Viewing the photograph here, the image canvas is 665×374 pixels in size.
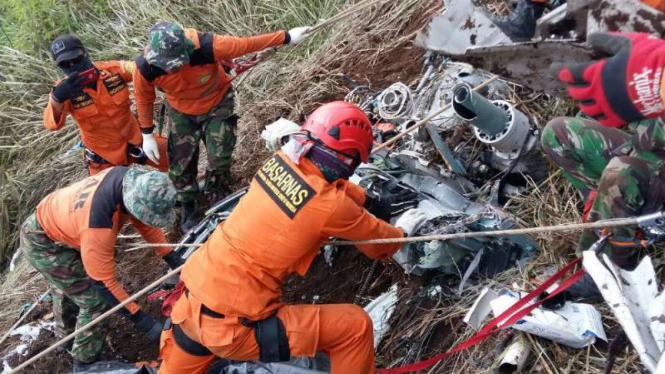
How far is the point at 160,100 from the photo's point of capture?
24.8 feet

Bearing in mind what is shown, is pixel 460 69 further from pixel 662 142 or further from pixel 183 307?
pixel 183 307

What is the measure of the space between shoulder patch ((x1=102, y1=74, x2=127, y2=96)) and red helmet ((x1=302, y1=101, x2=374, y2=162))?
103 inches

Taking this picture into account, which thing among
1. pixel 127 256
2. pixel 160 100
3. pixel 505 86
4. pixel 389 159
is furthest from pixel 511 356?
pixel 160 100

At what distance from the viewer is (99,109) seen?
17.2 ft

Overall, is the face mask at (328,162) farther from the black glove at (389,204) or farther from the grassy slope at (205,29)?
the grassy slope at (205,29)

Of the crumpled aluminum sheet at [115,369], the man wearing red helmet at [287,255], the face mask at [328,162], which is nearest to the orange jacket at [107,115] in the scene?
the crumpled aluminum sheet at [115,369]

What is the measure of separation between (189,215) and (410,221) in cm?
267

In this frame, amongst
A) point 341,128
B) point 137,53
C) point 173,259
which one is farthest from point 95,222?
point 137,53

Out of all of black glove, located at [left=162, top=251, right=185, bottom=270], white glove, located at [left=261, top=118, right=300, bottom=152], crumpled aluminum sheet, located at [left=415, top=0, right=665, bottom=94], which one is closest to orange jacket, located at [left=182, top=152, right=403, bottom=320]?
white glove, located at [left=261, top=118, right=300, bottom=152]

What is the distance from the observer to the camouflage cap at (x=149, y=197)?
3705 mm

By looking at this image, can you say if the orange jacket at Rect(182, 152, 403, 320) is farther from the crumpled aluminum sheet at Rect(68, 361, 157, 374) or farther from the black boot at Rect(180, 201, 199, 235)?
the black boot at Rect(180, 201, 199, 235)

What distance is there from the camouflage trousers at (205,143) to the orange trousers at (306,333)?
78.9 inches

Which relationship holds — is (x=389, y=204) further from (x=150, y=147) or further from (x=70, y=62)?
(x=70, y=62)

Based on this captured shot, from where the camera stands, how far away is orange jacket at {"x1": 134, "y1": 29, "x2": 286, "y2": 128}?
4.74m
